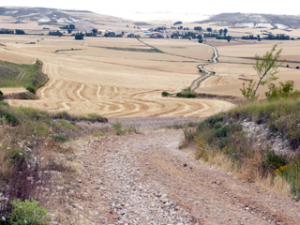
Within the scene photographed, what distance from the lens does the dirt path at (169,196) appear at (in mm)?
6094

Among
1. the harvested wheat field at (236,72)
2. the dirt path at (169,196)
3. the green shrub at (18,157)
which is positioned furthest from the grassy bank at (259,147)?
the harvested wheat field at (236,72)

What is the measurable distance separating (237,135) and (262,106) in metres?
A: 1.56

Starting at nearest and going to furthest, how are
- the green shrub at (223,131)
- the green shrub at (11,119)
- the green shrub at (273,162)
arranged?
the green shrub at (273,162)
the green shrub at (11,119)
the green shrub at (223,131)

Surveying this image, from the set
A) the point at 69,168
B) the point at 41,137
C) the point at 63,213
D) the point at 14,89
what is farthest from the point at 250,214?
the point at 14,89

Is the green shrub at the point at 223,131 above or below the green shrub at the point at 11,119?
below

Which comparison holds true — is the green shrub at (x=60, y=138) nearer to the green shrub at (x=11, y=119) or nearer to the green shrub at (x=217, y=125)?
the green shrub at (x=11, y=119)

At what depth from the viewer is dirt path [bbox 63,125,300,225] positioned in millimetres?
6094

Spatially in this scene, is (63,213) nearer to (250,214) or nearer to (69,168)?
(69,168)

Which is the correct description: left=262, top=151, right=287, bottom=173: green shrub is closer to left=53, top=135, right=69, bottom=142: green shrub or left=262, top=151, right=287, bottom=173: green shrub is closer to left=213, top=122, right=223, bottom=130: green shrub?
left=213, top=122, right=223, bottom=130: green shrub

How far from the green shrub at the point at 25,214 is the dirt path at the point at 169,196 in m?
0.92

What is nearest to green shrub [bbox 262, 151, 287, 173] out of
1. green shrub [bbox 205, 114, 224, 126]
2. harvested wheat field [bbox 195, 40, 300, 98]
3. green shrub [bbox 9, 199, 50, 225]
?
green shrub [bbox 205, 114, 224, 126]

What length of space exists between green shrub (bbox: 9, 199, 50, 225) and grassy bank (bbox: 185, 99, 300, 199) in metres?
5.65

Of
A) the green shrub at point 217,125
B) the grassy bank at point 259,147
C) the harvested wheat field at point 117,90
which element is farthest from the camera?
the harvested wheat field at point 117,90

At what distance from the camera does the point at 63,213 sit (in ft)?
18.7
